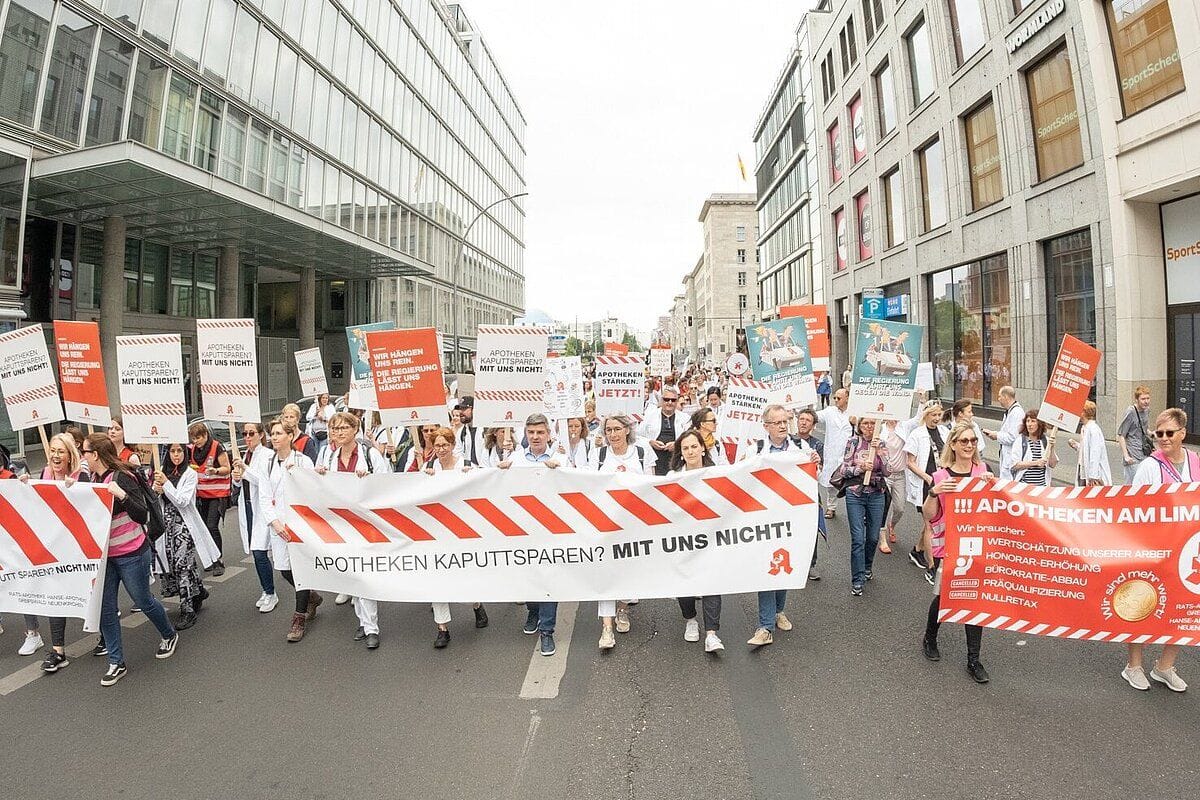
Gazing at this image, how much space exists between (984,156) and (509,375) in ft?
65.1

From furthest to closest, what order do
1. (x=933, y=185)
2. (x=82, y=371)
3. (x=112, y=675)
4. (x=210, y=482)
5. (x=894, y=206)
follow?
(x=894, y=206) → (x=933, y=185) → (x=210, y=482) → (x=82, y=371) → (x=112, y=675)

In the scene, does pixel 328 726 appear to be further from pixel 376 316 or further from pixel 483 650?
pixel 376 316

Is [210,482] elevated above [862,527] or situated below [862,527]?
above

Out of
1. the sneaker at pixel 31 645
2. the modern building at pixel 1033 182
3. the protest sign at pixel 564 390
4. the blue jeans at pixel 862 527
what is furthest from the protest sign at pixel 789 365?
the modern building at pixel 1033 182

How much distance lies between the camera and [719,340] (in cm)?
8912

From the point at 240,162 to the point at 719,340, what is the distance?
236ft

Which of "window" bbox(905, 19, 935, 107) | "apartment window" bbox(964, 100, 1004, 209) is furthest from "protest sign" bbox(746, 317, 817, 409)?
"window" bbox(905, 19, 935, 107)

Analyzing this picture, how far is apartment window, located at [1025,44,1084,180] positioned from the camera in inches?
639

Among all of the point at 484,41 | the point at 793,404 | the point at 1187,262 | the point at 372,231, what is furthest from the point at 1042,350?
the point at 484,41

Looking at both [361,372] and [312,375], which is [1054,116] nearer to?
[361,372]

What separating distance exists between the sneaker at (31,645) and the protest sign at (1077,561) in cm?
689

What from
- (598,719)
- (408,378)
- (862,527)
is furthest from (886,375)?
(408,378)

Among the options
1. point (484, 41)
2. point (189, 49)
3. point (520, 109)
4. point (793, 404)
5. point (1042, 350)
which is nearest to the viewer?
point (793, 404)

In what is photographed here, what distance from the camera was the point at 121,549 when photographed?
16.0ft
